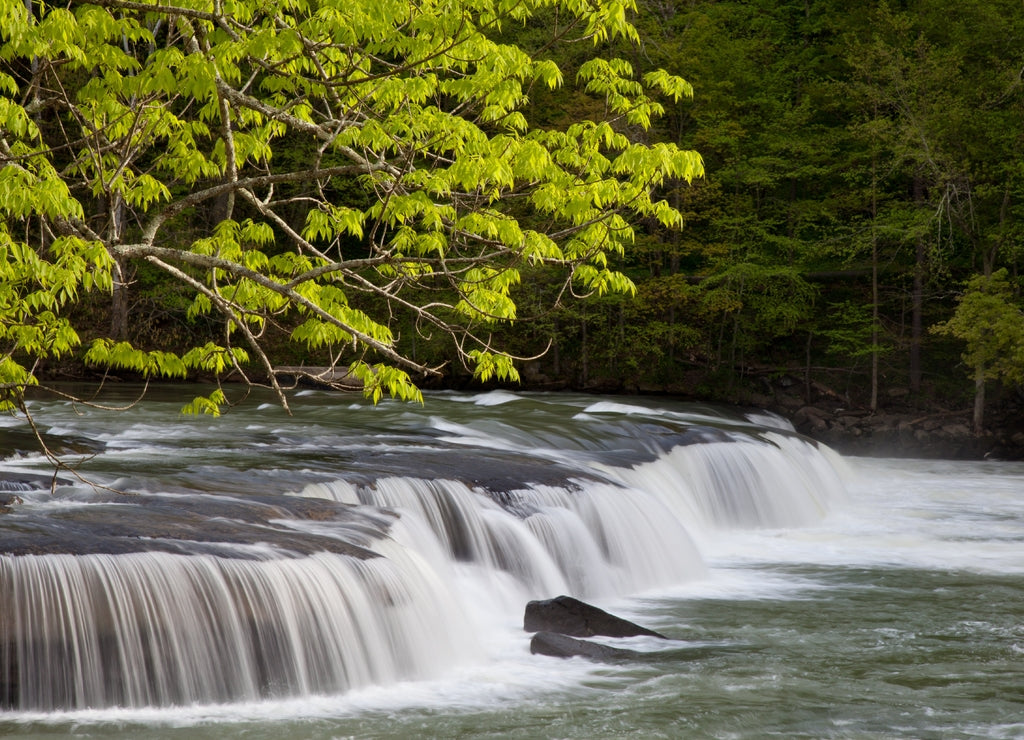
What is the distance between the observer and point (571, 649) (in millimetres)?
8625

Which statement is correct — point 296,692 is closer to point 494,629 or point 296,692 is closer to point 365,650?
point 365,650

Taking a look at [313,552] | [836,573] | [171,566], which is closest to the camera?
[171,566]

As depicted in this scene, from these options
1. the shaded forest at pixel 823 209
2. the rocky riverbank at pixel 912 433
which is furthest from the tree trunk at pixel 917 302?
the rocky riverbank at pixel 912 433

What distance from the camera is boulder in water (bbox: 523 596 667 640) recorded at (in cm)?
905

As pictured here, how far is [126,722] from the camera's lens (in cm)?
677

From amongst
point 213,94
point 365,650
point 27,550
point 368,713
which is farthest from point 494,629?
point 213,94

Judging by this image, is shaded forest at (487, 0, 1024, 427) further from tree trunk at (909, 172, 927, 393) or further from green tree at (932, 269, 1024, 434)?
green tree at (932, 269, 1024, 434)

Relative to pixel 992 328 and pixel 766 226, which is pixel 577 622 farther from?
pixel 766 226

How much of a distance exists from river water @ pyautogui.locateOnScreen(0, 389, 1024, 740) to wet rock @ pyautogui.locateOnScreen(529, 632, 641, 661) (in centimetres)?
14

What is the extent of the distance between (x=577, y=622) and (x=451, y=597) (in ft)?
3.45

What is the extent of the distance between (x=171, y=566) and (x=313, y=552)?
1.12 meters

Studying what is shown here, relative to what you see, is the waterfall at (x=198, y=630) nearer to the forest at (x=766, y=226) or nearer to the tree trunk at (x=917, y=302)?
the forest at (x=766, y=226)

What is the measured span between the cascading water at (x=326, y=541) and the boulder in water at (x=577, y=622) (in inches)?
20.6

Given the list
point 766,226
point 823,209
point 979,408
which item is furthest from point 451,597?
point 823,209
